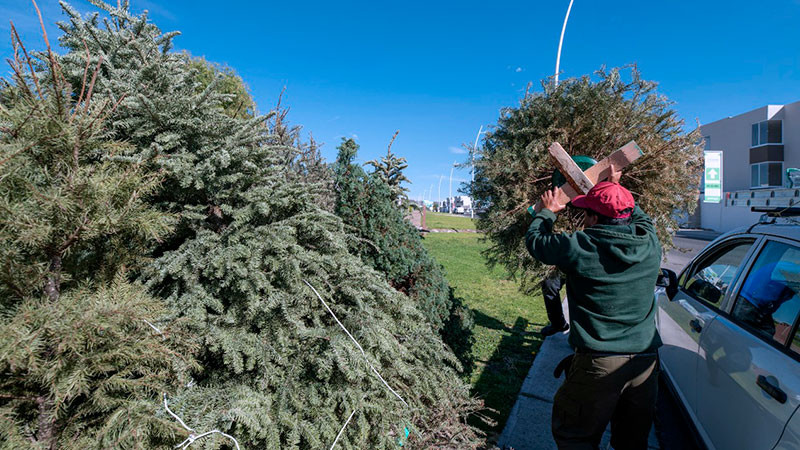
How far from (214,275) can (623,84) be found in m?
4.10

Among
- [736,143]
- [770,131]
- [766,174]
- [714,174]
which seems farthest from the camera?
[736,143]

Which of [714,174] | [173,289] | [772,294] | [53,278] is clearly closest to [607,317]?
[772,294]

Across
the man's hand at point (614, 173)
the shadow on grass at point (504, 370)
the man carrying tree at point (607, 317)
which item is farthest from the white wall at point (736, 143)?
the man carrying tree at point (607, 317)

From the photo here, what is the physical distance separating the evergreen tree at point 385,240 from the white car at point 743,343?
1929 millimetres

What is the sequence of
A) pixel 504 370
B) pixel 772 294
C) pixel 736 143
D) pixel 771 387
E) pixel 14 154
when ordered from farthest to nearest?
pixel 736 143, pixel 504 370, pixel 772 294, pixel 771 387, pixel 14 154

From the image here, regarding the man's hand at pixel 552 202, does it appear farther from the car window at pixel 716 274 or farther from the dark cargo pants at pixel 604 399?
the car window at pixel 716 274

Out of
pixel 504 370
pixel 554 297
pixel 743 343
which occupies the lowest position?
pixel 504 370

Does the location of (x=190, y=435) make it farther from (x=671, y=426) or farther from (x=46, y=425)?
(x=671, y=426)

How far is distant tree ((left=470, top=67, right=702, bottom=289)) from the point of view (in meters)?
3.59

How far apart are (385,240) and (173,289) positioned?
1.58m

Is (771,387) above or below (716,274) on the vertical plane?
below

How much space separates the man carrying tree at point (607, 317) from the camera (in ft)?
6.79

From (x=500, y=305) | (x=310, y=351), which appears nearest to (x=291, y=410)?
(x=310, y=351)

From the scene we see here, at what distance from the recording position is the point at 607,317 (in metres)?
2.11
